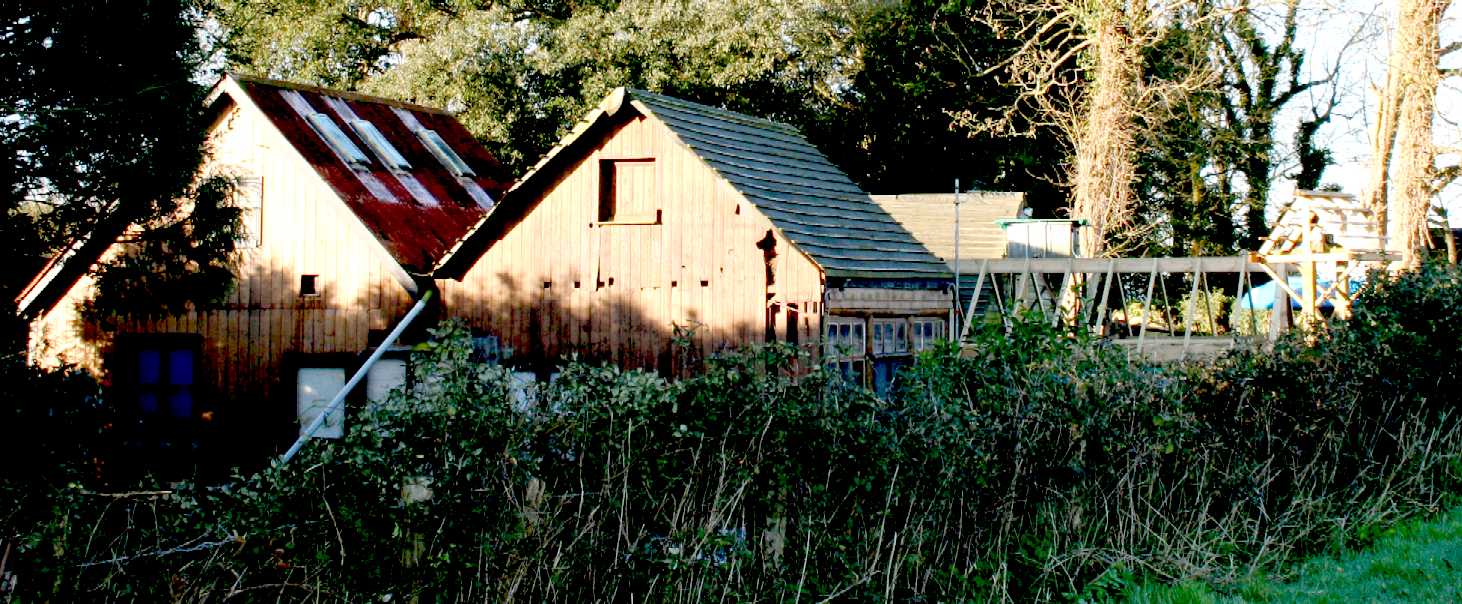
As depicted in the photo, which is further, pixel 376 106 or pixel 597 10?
pixel 597 10

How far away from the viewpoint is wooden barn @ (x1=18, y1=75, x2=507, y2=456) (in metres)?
20.5

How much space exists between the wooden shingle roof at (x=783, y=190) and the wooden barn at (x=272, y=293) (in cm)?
161

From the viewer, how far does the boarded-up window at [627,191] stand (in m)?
19.4

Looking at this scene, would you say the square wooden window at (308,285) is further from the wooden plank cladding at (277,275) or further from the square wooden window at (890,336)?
the square wooden window at (890,336)

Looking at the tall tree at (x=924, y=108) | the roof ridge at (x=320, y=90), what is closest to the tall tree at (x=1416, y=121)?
the tall tree at (x=924, y=108)

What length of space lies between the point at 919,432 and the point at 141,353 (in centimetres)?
1675

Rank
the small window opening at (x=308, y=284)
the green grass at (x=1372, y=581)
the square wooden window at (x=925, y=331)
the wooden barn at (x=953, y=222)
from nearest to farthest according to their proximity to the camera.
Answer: the green grass at (x=1372, y=581)
the square wooden window at (x=925, y=331)
the small window opening at (x=308, y=284)
the wooden barn at (x=953, y=222)

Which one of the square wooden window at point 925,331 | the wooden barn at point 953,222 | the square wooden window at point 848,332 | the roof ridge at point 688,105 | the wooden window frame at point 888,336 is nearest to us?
the square wooden window at point 848,332

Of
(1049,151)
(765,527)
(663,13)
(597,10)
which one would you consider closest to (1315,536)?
(765,527)

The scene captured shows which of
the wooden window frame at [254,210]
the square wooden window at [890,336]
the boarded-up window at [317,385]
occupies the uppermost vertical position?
the wooden window frame at [254,210]

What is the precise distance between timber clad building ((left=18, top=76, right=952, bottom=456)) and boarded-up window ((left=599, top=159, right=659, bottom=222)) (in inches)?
1.2

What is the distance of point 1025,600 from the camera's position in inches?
361

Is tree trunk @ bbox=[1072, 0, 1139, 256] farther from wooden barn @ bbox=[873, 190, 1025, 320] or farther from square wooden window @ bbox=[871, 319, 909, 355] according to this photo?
square wooden window @ bbox=[871, 319, 909, 355]

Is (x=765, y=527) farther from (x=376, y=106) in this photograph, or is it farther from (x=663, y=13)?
(x=663, y=13)
